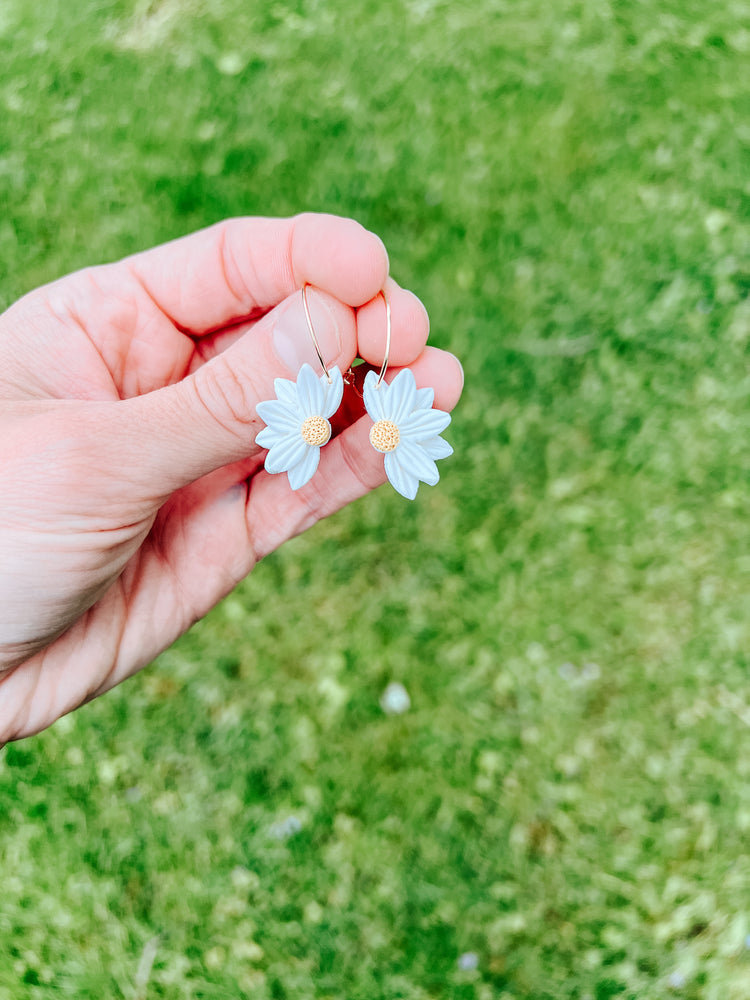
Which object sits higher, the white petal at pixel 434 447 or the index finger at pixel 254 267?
the index finger at pixel 254 267

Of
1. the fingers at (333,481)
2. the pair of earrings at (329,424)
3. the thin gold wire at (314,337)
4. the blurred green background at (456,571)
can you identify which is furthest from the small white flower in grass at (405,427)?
the blurred green background at (456,571)

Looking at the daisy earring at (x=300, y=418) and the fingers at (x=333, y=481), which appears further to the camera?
the fingers at (x=333, y=481)

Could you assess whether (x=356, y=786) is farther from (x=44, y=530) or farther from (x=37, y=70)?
(x=37, y=70)

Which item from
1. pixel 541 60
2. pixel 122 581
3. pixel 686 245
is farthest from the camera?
pixel 541 60

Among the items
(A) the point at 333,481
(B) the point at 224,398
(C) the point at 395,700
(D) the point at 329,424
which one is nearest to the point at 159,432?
(B) the point at 224,398

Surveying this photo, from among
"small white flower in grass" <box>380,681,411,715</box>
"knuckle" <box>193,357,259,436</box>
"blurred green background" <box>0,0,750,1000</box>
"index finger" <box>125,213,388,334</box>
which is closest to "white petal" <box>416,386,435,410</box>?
"index finger" <box>125,213,388,334</box>

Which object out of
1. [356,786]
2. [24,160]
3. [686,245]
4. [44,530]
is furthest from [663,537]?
[24,160]

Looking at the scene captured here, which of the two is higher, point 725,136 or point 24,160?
point 24,160

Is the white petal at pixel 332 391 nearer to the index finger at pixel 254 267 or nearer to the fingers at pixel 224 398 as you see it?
the fingers at pixel 224 398

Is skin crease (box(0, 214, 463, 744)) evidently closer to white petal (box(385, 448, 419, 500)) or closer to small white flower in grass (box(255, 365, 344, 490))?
small white flower in grass (box(255, 365, 344, 490))
